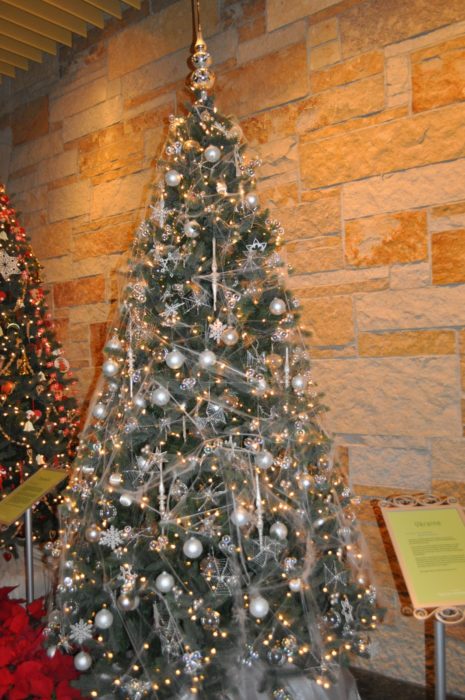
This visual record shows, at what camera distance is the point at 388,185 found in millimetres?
2307

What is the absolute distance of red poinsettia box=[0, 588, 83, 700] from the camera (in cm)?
154

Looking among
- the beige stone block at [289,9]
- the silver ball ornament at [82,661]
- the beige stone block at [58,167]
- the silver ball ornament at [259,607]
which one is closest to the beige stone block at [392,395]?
the silver ball ornament at [259,607]

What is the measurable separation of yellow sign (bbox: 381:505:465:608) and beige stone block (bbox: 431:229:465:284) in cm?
88

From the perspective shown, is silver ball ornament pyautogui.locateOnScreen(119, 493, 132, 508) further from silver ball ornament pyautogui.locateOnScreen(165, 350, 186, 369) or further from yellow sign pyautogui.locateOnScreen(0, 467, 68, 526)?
yellow sign pyautogui.locateOnScreen(0, 467, 68, 526)

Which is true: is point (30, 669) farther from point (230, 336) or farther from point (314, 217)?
point (314, 217)

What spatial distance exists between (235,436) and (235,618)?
17.8 inches

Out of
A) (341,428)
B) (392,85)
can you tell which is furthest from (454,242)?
(341,428)

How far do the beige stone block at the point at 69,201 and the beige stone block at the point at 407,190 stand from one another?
1.71 metres

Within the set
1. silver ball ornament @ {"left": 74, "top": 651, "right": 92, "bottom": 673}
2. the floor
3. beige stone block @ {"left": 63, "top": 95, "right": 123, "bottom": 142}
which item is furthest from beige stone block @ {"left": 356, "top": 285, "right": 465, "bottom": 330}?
beige stone block @ {"left": 63, "top": 95, "right": 123, "bottom": 142}

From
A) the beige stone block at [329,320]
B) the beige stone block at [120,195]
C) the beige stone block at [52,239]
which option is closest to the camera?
the beige stone block at [329,320]

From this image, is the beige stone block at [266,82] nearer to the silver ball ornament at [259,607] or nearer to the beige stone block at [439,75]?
the beige stone block at [439,75]

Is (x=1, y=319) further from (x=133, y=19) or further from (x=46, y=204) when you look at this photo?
(x=133, y=19)

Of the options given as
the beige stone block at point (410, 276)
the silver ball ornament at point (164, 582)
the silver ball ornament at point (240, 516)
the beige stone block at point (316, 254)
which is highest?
the beige stone block at point (316, 254)

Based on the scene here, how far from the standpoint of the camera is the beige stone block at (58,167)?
355 cm
